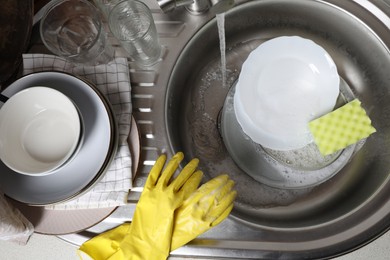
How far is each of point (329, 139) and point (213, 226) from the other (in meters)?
0.25

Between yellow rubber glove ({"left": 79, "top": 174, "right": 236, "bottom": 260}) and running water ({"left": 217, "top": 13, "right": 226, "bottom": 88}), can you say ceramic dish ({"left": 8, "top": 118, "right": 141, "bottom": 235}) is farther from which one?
running water ({"left": 217, "top": 13, "right": 226, "bottom": 88})

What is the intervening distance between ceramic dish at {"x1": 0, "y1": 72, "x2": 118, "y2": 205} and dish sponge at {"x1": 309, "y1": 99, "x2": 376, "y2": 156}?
1.15 ft

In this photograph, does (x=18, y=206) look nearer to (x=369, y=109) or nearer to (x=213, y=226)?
(x=213, y=226)

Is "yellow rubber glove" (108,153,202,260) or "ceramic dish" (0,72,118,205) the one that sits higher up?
"ceramic dish" (0,72,118,205)

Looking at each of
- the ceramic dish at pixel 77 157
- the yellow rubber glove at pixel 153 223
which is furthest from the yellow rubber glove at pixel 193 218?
the ceramic dish at pixel 77 157

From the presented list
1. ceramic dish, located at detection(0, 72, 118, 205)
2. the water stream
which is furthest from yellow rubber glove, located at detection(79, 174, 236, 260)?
the water stream

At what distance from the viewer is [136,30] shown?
68cm

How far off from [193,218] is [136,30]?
355mm

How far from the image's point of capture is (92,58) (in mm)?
652

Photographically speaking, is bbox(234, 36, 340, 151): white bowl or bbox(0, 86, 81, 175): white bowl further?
bbox(234, 36, 340, 151): white bowl

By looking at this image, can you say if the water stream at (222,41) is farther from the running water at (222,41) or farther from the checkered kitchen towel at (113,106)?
the checkered kitchen towel at (113,106)

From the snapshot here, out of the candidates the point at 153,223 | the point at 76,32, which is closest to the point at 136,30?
the point at 76,32

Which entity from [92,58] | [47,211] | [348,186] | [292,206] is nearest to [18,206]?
[47,211]

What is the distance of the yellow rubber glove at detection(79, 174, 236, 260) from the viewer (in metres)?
0.60
